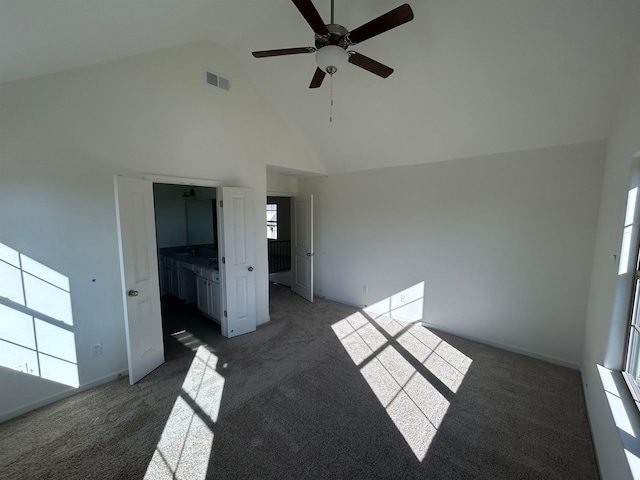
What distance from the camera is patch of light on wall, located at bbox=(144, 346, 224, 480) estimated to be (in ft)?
5.90

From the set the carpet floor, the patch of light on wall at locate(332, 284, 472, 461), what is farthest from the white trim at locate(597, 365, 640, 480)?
the patch of light on wall at locate(332, 284, 472, 461)

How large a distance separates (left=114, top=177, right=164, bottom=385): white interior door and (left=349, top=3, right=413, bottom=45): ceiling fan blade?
247cm

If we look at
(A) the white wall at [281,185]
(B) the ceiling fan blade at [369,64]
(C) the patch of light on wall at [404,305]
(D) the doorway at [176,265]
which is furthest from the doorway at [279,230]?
(B) the ceiling fan blade at [369,64]

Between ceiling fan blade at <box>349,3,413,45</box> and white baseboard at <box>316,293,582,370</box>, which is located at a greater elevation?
ceiling fan blade at <box>349,3,413,45</box>

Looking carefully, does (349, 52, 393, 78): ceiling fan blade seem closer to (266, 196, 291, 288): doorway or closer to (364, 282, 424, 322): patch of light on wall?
(364, 282, 424, 322): patch of light on wall

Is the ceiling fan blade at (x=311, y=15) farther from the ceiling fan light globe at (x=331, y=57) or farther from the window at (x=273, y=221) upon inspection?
the window at (x=273, y=221)

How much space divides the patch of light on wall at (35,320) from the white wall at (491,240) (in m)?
4.04

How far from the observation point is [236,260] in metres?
3.74

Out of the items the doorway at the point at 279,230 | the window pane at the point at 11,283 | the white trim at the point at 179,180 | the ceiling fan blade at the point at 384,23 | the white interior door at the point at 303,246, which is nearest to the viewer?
the ceiling fan blade at the point at 384,23

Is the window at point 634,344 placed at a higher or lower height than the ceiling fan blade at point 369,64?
lower

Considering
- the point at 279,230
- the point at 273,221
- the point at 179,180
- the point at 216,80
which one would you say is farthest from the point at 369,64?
the point at 273,221

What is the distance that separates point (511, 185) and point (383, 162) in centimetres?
183

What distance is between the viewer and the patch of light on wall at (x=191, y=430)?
70.7 inches

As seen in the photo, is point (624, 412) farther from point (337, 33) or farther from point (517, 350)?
point (337, 33)
